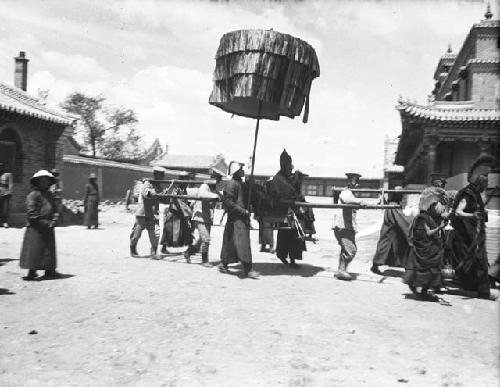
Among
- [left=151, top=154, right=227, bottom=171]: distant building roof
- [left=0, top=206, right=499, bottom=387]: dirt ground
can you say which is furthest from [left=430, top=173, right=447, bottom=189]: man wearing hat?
[left=151, top=154, right=227, bottom=171]: distant building roof

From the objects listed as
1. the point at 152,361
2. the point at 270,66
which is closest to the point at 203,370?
the point at 152,361

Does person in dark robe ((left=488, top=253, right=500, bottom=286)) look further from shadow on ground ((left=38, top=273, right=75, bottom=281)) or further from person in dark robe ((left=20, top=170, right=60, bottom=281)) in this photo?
person in dark robe ((left=20, top=170, right=60, bottom=281))

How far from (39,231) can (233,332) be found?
370cm

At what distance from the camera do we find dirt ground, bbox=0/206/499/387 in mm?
3328

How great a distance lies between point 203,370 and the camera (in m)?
3.38

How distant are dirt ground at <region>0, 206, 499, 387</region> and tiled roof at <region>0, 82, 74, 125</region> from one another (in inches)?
340

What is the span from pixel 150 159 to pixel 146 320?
→ 56000 millimetres

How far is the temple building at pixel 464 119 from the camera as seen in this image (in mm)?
18391

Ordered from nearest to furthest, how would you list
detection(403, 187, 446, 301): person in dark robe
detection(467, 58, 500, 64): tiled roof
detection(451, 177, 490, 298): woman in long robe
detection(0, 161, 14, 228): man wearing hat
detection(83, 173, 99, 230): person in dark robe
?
1. detection(403, 187, 446, 301): person in dark robe
2. detection(451, 177, 490, 298): woman in long robe
3. detection(0, 161, 14, 228): man wearing hat
4. detection(83, 173, 99, 230): person in dark robe
5. detection(467, 58, 500, 64): tiled roof

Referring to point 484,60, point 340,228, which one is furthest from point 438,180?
point 484,60

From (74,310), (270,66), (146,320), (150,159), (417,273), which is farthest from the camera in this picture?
(150,159)

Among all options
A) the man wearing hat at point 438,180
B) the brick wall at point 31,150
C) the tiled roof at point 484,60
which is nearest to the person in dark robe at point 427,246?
the man wearing hat at point 438,180

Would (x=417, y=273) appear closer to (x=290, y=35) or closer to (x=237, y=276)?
(x=237, y=276)

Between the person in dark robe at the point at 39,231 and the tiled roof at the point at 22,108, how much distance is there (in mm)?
8705
